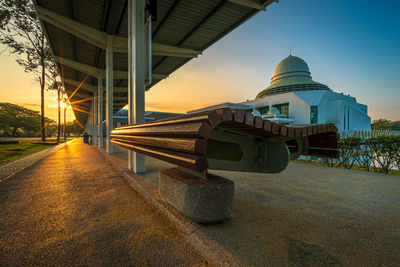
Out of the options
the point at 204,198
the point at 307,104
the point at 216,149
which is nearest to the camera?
the point at 204,198

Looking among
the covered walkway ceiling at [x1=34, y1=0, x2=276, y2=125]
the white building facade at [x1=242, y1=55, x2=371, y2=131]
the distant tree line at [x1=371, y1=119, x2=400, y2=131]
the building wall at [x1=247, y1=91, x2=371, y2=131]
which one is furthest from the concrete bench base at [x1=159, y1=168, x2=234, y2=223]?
the distant tree line at [x1=371, y1=119, x2=400, y2=131]

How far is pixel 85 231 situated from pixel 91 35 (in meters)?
7.55

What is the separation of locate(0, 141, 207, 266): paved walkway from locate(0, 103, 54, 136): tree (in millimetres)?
61987

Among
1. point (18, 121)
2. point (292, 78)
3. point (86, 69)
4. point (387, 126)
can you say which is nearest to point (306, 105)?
point (292, 78)

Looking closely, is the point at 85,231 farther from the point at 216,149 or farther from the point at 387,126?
the point at 387,126

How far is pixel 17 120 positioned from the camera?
155 feet

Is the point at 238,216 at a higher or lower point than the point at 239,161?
lower

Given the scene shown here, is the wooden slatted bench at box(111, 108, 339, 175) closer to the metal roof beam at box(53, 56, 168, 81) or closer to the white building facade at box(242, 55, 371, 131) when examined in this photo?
the metal roof beam at box(53, 56, 168, 81)

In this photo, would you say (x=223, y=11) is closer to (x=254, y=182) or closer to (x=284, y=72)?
(x=254, y=182)

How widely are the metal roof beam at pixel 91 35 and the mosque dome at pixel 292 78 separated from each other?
4297 cm

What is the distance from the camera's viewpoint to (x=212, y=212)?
1556 mm

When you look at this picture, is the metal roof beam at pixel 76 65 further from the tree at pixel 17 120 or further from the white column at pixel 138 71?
the tree at pixel 17 120

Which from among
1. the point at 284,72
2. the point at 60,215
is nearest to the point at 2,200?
the point at 60,215

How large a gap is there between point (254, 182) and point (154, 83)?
13029mm
